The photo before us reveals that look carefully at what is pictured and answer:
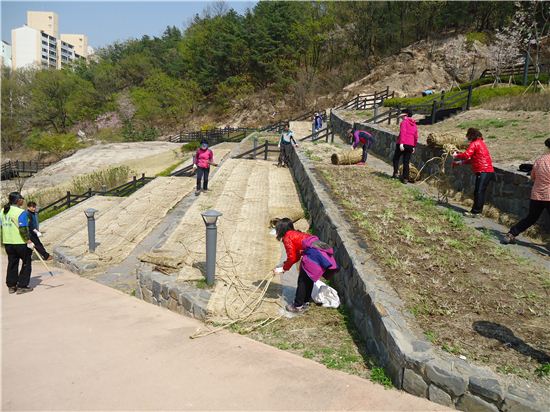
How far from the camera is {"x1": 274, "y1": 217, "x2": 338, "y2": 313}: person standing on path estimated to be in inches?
190

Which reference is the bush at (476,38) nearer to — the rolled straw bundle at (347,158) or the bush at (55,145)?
the rolled straw bundle at (347,158)

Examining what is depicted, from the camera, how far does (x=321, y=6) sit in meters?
50.4

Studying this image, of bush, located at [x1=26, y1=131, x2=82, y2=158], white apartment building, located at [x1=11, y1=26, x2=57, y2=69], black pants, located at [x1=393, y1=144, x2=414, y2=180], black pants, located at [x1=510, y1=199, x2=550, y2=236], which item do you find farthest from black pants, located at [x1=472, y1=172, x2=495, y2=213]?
white apartment building, located at [x1=11, y1=26, x2=57, y2=69]

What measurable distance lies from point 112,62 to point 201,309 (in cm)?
7363

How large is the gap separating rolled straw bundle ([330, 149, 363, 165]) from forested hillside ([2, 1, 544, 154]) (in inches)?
1143

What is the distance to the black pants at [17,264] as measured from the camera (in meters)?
7.18

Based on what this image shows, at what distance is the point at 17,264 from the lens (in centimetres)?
734

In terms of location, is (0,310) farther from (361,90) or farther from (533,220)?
(361,90)

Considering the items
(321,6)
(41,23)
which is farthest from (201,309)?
(41,23)

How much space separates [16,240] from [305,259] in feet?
17.0

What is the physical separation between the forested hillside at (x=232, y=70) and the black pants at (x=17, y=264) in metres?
36.5

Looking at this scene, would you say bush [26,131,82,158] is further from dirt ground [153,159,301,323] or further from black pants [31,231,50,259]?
black pants [31,231,50,259]

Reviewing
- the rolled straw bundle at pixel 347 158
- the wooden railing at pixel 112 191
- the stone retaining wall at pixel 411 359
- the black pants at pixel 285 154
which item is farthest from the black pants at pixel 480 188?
the wooden railing at pixel 112 191

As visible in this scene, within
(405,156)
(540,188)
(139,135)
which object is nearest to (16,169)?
(139,135)
